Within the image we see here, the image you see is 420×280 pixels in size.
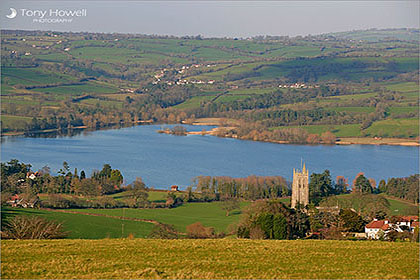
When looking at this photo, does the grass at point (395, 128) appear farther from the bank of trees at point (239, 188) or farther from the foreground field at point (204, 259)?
the foreground field at point (204, 259)

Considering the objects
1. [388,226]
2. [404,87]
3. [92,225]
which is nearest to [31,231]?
[92,225]

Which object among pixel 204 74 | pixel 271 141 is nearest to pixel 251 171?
pixel 271 141

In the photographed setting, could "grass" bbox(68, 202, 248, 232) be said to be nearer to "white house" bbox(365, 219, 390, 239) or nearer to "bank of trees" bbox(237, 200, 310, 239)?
"bank of trees" bbox(237, 200, 310, 239)

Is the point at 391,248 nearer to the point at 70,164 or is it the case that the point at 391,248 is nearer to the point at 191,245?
the point at 191,245

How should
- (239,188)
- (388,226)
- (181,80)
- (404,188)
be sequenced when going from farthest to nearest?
(181,80) < (404,188) < (239,188) < (388,226)

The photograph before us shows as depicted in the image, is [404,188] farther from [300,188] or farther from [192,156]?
[192,156]

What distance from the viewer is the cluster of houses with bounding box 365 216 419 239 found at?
758 inches

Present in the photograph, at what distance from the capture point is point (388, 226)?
20.5 m

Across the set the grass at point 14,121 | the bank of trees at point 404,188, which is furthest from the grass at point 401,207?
the grass at point 14,121

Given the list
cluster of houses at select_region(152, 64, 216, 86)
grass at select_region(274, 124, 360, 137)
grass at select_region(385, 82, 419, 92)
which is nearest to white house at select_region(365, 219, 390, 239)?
grass at select_region(274, 124, 360, 137)

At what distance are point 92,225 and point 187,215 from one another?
Result: 5.65 meters

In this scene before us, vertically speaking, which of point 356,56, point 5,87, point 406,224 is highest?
point 356,56

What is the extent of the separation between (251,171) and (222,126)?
27.1 meters

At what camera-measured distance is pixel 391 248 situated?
11.0m
